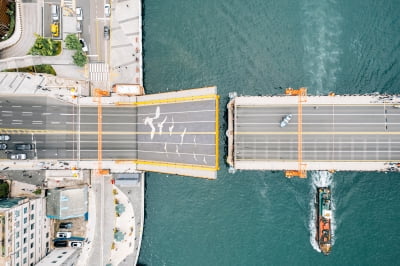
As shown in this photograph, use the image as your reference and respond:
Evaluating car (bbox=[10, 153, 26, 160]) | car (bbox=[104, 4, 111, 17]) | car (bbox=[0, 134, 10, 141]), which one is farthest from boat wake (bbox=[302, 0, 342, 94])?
car (bbox=[0, 134, 10, 141])

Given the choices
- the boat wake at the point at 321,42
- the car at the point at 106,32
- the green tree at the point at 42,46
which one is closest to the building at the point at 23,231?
the green tree at the point at 42,46

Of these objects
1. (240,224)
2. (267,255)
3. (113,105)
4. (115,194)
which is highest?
(113,105)

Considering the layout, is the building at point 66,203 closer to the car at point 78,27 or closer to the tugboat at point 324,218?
the car at point 78,27

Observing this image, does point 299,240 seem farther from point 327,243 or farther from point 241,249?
point 241,249

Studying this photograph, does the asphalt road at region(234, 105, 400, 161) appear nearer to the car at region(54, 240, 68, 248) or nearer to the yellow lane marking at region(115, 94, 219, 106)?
the yellow lane marking at region(115, 94, 219, 106)

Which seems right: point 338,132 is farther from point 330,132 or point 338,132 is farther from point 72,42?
point 72,42

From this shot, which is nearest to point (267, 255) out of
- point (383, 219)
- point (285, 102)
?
point (383, 219)

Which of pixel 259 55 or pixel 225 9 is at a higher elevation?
pixel 225 9

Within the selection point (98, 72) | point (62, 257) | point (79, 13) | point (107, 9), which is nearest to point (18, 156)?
point (62, 257)
